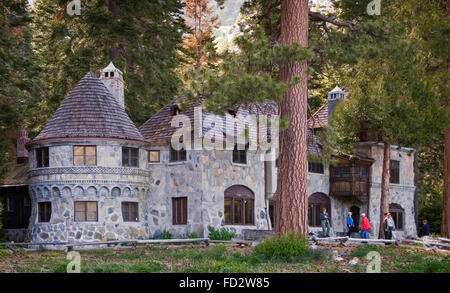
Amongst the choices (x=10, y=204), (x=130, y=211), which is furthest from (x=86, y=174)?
(x=10, y=204)

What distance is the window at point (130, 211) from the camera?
31.8 meters

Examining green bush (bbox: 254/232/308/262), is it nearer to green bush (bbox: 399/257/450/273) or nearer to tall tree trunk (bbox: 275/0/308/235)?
tall tree trunk (bbox: 275/0/308/235)

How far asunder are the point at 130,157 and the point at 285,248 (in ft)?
45.1

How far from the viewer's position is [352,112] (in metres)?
32.8

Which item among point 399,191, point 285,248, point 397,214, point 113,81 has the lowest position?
point 397,214

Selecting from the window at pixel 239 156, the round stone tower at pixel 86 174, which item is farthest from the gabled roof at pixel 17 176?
the window at pixel 239 156

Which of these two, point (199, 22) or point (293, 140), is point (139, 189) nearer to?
point (293, 140)

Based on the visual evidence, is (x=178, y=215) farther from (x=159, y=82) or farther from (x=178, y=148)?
(x=159, y=82)

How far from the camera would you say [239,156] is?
112 feet

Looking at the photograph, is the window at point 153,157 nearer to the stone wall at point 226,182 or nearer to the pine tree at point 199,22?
the stone wall at point 226,182

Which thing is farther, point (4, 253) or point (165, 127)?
point (165, 127)

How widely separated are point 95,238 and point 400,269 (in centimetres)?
1544

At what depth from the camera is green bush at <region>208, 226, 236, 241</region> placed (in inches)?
1254
